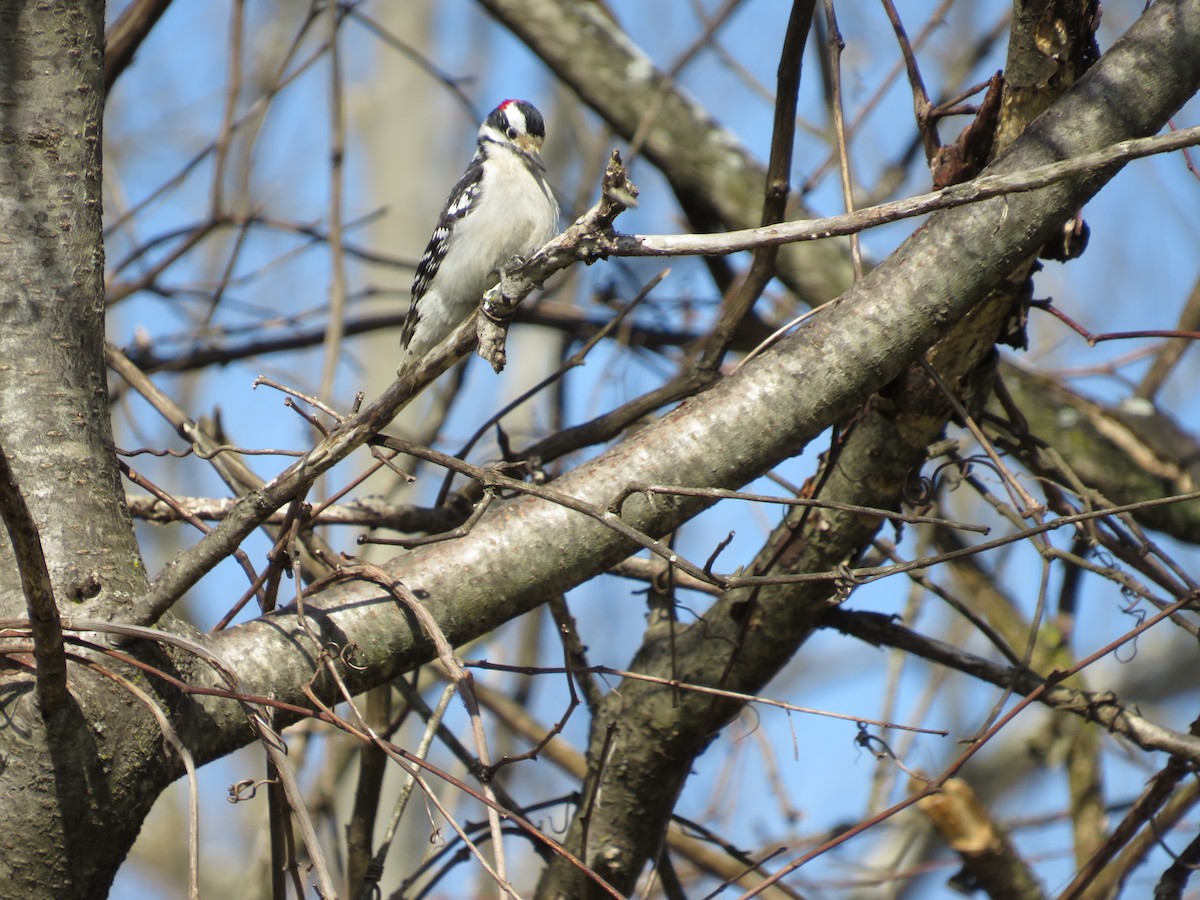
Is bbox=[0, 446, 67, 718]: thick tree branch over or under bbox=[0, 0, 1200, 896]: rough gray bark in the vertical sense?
under

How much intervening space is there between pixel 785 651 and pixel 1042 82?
1415 mm

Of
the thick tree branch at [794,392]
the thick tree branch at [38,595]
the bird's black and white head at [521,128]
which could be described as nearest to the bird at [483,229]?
the bird's black and white head at [521,128]

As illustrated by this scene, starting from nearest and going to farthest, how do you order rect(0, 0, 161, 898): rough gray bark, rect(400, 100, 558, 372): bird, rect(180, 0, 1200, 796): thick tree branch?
rect(0, 0, 161, 898): rough gray bark → rect(180, 0, 1200, 796): thick tree branch → rect(400, 100, 558, 372): bird

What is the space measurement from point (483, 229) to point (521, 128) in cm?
65

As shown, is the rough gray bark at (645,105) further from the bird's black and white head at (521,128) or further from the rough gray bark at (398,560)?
the rough gray bark at (398,560)

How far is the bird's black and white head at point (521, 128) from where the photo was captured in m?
4.39

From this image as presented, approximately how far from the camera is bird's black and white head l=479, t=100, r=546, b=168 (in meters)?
4.39

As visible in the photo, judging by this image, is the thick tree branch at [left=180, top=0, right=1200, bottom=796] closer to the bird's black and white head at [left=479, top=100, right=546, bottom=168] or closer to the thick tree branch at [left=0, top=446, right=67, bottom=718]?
the thick tree branch at [left=0, top=446, right=67, bottom=718]

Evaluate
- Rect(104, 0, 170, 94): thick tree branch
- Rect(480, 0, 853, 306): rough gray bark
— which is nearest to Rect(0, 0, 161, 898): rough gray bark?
Rect(104, 0, 170, 94): thick tree branch

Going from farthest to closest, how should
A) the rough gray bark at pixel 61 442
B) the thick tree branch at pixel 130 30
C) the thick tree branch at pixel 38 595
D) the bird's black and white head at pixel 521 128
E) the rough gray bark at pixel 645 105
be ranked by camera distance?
1. the bird's black and white head at pixel 521 128
2. the rough gray bark at pixel 645 105
3. the thick tree branch at pixel 130 30
4. the rough gray bark at pixel 61 442
5. the thick tree branch at pixel 38 595

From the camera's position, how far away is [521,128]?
14.5 ft

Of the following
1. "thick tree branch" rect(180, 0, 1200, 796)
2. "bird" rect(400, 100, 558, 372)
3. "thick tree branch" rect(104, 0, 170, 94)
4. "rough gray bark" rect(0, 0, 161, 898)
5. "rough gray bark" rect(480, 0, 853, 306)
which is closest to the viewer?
"rough gray bark" rect(0, 0, 161, 898)

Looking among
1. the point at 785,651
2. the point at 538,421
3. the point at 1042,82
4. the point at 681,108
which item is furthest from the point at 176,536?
the point at 1042,82

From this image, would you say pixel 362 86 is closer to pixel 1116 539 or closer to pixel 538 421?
Answer: pixel 538 421
